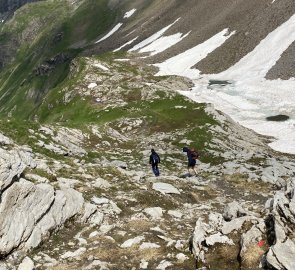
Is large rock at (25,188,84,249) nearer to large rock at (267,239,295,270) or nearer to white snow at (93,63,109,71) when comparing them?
large rock at (267,239,295,270)

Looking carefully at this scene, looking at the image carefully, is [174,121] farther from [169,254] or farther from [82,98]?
[169,254]

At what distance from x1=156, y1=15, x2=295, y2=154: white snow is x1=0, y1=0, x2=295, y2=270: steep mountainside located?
34cm

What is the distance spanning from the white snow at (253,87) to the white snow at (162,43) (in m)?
14.4

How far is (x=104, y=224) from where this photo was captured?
20797 millimetres

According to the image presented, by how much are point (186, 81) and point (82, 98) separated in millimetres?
21404

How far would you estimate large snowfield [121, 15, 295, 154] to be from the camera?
2271 inches

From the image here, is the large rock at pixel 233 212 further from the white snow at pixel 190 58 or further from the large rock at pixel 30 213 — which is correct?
the white snow at pixel 190 58

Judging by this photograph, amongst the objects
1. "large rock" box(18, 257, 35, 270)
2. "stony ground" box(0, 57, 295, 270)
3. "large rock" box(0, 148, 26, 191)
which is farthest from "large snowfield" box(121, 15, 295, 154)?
"large rock" box(18, 257, 35, 270)

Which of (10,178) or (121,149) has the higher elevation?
(10,178)

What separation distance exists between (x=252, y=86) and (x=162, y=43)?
184 feet

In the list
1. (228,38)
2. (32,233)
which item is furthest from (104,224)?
(228,38)

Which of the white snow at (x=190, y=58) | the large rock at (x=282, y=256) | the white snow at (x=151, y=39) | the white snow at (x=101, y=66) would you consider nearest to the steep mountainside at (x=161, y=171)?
the large rock at (x=282, y=256)

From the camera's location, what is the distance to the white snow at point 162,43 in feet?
400

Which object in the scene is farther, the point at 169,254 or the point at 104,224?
the point at 104,224
